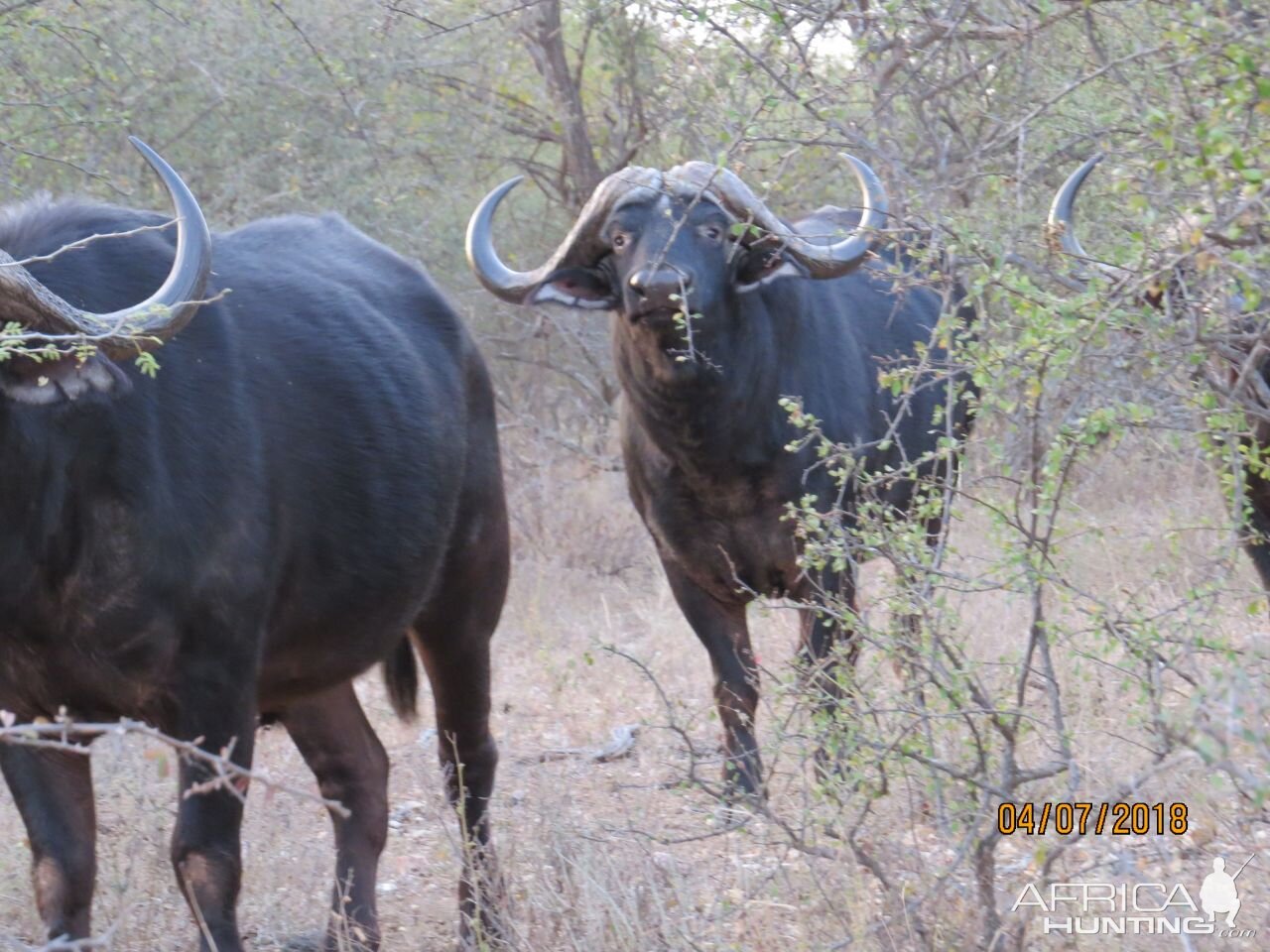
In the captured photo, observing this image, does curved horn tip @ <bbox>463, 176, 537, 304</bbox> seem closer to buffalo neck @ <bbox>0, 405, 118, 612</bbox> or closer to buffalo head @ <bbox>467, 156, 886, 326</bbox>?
buffalo head @ <bbox>467, 156, 886, 326</bbox>

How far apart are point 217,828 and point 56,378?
3.66ft

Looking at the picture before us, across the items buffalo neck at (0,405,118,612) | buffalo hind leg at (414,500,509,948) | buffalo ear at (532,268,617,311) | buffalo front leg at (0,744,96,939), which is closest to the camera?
buffalo neck at (0,405,118,612)

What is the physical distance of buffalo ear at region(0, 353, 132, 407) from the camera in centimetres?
324

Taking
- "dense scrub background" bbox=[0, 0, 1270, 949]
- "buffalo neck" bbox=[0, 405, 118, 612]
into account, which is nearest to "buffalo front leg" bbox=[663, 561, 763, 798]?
"dense scrub background" bbox=[0, 0, 1270, 949]

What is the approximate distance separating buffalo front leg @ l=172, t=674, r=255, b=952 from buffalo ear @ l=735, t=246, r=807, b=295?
240cm

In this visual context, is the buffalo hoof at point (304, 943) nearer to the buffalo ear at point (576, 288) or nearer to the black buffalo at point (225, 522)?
the black buffalo at point (225, 522)

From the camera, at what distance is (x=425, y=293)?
5.09 m

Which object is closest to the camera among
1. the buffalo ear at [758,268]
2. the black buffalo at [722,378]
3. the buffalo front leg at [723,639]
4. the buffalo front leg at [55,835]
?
the buffalo front leg at [55,835]

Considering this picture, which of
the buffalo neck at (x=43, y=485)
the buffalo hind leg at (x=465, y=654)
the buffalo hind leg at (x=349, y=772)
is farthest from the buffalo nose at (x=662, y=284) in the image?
the buffalo neck at (x=43, y=485)

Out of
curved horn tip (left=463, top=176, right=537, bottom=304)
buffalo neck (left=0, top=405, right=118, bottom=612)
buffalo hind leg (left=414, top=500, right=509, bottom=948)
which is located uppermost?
curved horn tip (left=463, top=176, right=537, bottom=304)

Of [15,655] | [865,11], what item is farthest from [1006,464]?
[15,655]

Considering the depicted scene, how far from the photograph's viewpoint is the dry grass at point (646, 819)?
3.47 m

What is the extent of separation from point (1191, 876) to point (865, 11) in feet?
6.95

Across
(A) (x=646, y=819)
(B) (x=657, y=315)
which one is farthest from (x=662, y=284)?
(A) (x=646, y=819)
